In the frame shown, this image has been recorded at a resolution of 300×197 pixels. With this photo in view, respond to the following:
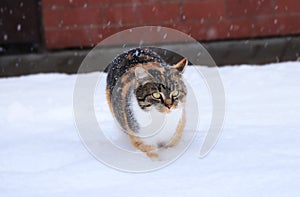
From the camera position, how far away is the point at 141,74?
11.9 ft

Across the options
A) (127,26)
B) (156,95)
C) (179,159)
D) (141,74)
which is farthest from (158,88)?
(127,26)

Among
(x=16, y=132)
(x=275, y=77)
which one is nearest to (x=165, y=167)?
(x=16, y=132)

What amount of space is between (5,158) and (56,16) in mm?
2489

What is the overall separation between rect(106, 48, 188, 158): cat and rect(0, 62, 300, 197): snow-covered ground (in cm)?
19

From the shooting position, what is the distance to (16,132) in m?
4.42

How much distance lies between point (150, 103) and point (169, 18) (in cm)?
269

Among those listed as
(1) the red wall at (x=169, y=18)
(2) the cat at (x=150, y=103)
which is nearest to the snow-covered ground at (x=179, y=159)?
(2) the cat at (x=150, y=103)

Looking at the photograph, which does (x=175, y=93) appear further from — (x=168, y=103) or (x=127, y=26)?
(x=127, y=26)

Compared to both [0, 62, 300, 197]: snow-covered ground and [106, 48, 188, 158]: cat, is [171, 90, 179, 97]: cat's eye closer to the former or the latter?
[106, 48, 188, 158]: cat

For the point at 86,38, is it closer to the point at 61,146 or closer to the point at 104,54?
the point at 104,54

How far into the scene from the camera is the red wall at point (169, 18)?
6.09 metres

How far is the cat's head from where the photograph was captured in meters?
3.55

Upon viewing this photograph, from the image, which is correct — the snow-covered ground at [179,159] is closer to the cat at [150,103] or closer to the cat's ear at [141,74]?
the cat at [150,103]

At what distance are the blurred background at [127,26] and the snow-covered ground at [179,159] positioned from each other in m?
0.74
